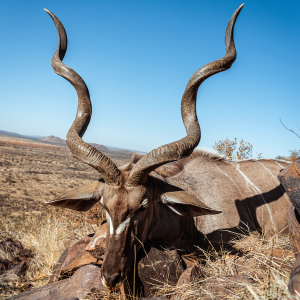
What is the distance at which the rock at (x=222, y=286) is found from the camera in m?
2.39

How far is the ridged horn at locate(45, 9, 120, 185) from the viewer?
3.09 m

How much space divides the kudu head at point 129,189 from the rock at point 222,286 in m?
0.80

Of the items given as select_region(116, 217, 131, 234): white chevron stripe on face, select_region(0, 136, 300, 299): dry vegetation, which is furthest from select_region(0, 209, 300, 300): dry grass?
select_region(116, 217, 131, 234): white chevron stripe on face

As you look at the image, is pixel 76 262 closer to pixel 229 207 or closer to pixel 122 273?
pixel 122 273

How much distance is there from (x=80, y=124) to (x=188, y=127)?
156 cm

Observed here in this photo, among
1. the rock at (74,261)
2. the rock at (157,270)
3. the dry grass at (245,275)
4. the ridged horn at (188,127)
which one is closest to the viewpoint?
the dry grass at (245,275)

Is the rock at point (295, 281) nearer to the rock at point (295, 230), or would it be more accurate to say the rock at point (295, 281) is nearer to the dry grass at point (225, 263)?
the dry grass at point (225, 263)

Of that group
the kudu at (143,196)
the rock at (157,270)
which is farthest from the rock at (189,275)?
the kudu at (143,196)

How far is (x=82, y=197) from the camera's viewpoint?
11.2 ft

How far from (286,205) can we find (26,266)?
5073mm

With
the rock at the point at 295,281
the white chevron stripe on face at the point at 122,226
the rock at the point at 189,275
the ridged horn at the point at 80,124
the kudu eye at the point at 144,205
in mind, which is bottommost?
the rock at the point at 189,275

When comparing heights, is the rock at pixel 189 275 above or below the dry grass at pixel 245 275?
below

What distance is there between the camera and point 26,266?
16.0 feet

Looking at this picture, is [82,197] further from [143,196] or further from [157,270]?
[157,270]
